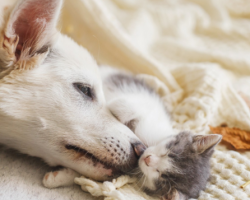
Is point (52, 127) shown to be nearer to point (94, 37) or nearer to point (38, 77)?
point (38, 77)

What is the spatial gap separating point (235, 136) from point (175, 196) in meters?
0.55

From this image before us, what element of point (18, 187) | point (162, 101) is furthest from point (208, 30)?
point (18, 187)

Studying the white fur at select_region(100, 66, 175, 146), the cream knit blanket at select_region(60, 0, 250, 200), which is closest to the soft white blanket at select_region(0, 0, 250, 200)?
the cream knit blanket at select_region(60, 0, 250, 200)

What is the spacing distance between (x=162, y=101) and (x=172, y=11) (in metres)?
1.34

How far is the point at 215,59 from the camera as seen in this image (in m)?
2.12

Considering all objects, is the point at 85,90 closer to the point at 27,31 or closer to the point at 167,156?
the point at 27,31

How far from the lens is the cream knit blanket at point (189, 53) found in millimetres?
1194

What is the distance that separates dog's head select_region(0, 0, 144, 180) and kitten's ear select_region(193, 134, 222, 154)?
0.28 meters

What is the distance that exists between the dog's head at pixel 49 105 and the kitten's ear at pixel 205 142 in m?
0.28

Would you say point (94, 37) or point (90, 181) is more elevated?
point (94, 37)

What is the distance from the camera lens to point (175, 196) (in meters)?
1.03

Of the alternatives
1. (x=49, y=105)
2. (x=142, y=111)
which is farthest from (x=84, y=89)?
(x=142, y=111)

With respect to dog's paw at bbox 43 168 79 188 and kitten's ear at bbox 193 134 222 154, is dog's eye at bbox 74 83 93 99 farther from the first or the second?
kitten's ear at bbox 193 134 222 154

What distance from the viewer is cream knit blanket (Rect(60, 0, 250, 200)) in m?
1.19
